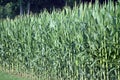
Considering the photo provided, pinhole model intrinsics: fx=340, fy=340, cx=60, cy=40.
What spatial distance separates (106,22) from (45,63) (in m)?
4.78

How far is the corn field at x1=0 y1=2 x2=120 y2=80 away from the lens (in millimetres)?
10672

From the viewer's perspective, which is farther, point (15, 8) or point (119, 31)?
point (15, 8)

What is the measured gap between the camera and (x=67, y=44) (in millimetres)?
12672

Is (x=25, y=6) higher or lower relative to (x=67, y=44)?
higher

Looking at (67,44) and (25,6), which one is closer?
(67,44)

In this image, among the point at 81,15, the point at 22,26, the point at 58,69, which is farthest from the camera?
the point at 22,26

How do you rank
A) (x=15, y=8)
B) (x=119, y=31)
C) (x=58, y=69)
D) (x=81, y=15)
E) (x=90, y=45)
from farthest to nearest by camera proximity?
→ (x=15, y=8)
(x=58, y=69)
(x=81, y=15)
(x=90, y=45)
(x=119, y=31)

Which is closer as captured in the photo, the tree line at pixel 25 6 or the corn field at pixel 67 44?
the corn field at pixel 67 44

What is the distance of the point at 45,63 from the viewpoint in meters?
14.6

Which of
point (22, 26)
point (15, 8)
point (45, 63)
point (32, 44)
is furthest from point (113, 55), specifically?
point (15, 8)

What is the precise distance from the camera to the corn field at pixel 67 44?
1067 centimetres

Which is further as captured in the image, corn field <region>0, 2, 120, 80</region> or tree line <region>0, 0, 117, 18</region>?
tree line <region>0, 0, 117, 18</region>

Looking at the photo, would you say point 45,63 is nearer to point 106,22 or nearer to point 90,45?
point 90,45

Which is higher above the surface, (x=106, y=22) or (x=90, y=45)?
(x=106, y=22)
